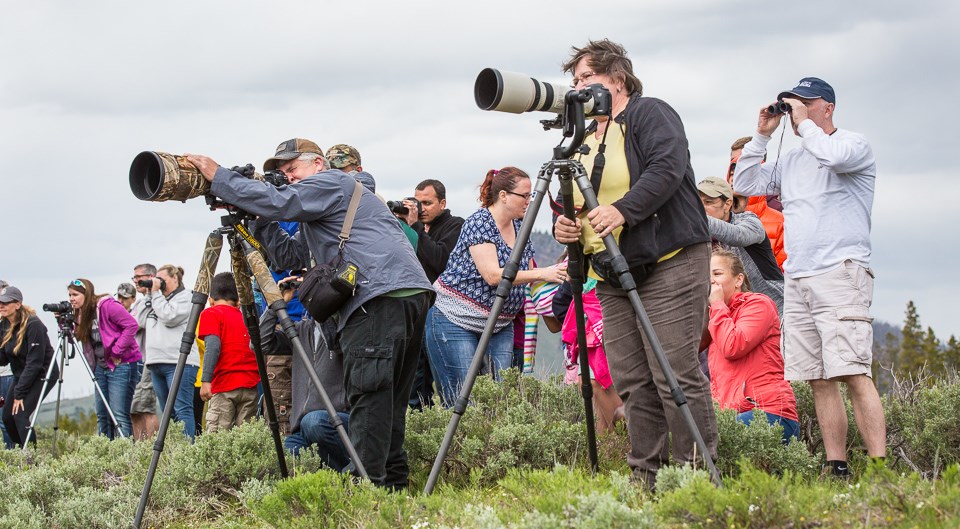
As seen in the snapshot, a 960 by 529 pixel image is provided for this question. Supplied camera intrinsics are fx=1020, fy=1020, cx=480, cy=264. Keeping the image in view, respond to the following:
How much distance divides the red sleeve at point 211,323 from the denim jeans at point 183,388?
1269mm

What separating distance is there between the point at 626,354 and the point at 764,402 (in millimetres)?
1738

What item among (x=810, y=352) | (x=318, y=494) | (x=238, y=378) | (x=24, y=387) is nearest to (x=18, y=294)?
(x=24, y=387)

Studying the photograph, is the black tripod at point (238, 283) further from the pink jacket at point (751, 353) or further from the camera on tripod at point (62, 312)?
the camera on tripod at point (62, 312)

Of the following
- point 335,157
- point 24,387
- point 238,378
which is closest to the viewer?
point 335,157

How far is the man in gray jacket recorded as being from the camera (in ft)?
16.3

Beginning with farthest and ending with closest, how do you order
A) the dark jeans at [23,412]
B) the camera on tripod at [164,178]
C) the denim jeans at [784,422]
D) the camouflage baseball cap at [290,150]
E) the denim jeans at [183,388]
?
1. the dark jeans at [23,412]
2. the denim jeans at [183,388]
3. the denim jeans at [784,422]
4. the camouflage baseball cap at [290,150]
5. the camera on tripod at [164,178]

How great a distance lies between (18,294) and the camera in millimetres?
11594

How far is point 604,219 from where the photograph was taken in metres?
4.33

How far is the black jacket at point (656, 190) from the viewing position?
4.44m

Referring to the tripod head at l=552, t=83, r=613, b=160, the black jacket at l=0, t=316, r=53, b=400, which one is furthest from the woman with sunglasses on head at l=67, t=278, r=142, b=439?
the tripod head at l=552, t=83, r=613, b=160

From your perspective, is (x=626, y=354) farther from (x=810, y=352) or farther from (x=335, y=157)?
Answer: (x=335, y=157)

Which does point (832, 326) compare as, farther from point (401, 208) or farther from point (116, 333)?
point (116, 333)

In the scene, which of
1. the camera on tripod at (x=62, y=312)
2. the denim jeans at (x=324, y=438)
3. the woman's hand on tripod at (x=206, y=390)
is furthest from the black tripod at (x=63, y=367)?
the denim jeans at (x=324, y=438)

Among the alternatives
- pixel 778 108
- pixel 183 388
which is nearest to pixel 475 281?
pixel 778 108
